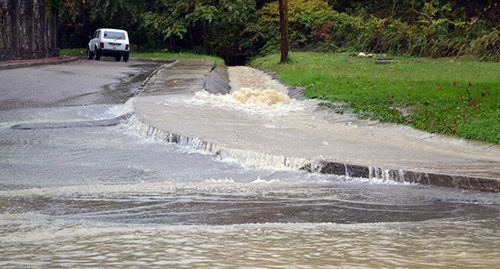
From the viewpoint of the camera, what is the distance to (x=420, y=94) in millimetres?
13594

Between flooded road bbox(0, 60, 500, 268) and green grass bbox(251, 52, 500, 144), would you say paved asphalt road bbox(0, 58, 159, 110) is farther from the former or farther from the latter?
flooded road bbox(0, 60, 500, 268)

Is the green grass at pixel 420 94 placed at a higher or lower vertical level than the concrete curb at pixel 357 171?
higher

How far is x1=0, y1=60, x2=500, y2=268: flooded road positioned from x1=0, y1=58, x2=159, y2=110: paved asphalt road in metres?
5.65

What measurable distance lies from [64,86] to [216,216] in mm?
12982

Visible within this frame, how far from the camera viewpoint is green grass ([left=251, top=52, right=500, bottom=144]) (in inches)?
421

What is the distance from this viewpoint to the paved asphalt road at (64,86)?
14938mm

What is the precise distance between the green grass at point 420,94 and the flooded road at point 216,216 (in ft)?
12.2

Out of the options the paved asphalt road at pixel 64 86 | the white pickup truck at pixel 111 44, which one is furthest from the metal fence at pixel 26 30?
the paved asphalt road at pixel 64 86

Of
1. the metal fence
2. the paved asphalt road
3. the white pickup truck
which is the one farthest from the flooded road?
the white pickup truck

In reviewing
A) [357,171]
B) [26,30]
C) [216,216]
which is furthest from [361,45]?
[216,216]

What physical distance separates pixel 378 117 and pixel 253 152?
4.24 meters

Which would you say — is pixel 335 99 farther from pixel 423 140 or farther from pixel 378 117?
pixel 423 140

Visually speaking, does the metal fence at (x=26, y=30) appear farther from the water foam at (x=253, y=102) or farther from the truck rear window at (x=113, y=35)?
the water foam at (x=253, y=102)

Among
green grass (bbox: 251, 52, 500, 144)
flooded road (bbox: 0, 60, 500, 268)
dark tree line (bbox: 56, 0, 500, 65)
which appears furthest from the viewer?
dark tree line (bbox: 56, 0, 500, 65)
